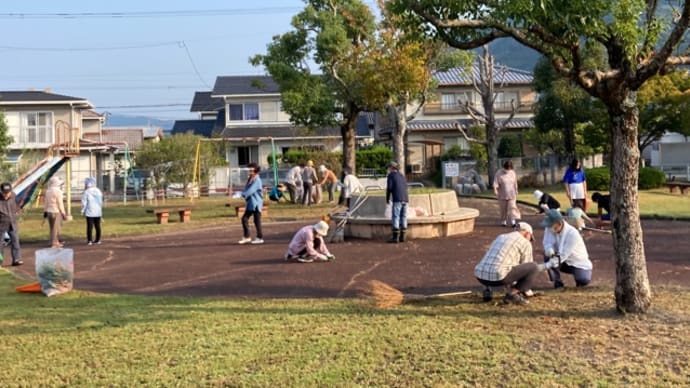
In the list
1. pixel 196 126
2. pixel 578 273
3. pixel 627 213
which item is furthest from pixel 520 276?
pixel 196 126

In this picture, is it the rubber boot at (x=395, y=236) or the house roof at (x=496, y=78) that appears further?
the house roof at (x=496, y=78)

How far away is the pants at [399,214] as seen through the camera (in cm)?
1333

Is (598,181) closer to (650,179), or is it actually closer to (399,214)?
(650,179)

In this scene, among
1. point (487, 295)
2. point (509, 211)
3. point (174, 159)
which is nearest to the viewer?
point (487, 295)

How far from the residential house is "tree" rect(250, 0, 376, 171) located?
749 inches

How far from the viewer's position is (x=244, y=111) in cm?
4725

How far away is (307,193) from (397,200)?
11740mm

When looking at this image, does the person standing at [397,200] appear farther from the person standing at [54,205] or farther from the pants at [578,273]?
the person standing at [54,205]

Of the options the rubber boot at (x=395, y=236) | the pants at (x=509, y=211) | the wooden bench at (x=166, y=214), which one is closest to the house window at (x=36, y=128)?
the wooden bench at (x=166, y=214)

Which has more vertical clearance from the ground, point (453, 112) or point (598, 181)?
point (453, 112)

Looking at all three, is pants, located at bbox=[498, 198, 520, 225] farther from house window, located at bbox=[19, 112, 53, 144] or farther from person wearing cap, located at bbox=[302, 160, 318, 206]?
house window, located at bbox=[19, 112, 53, 144]

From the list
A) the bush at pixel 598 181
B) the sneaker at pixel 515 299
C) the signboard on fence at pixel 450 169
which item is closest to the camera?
the sneaker at pixel 515 299

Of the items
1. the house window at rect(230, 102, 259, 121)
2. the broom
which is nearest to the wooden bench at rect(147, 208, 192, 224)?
the broom

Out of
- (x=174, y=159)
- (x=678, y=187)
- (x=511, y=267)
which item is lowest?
(x=511, y=267)
